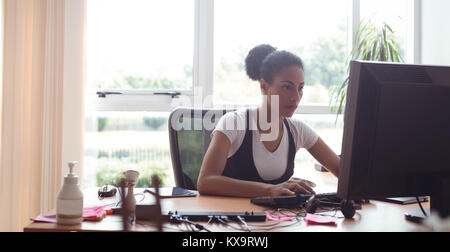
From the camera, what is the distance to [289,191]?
1.52 meters

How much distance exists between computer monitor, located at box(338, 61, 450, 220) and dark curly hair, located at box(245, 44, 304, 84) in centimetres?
80

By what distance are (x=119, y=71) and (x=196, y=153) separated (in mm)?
1247

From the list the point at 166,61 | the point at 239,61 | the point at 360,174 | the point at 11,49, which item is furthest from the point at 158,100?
the point at 360,174

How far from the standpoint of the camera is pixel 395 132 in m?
1.12

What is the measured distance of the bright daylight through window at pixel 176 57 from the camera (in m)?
3.08

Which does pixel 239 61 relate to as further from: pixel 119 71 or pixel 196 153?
pixel 196 153

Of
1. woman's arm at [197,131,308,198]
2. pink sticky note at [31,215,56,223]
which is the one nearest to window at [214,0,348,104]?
woman's arm at [197,131,308,198]

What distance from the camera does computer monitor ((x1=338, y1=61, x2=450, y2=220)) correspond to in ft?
3.65

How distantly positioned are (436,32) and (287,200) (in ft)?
7.86

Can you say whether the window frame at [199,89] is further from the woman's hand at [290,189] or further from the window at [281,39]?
the woman's hand at [290,189]

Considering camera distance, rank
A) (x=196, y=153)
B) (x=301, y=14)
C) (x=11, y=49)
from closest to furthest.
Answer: (x=196, y=153) < (x=11, y=49) < (x=301, y=14)

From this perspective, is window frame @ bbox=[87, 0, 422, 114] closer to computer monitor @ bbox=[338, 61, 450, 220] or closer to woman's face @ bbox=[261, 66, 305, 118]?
woman's face @ bbox=[261, 66, 305, 118]

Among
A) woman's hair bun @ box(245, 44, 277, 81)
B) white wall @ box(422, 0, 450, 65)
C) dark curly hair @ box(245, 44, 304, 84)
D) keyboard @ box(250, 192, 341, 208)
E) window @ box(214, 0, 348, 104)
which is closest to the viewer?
keyboard @ box(250, 192, 341, 208)
